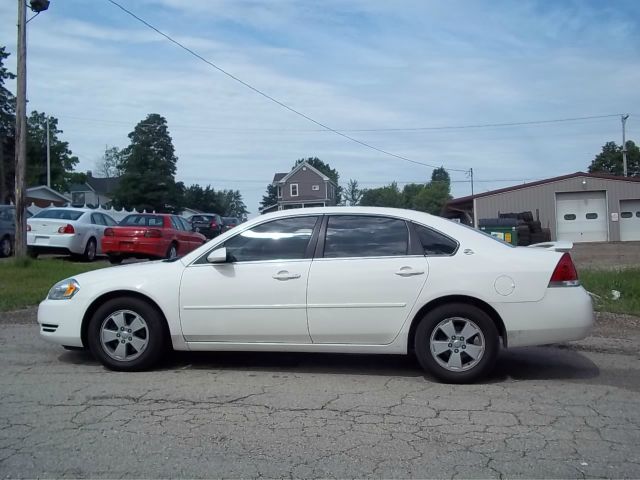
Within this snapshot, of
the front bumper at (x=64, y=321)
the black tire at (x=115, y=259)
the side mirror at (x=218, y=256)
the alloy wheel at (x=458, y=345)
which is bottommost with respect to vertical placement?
the alloy wheel at (x=458, y=345)

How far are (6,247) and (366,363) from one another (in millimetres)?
13719

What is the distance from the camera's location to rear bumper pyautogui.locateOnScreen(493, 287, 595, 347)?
5.48 metres

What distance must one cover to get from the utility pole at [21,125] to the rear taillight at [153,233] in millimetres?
2725

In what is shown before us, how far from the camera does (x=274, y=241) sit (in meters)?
5.97

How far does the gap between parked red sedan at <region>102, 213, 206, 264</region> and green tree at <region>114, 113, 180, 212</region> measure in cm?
3906

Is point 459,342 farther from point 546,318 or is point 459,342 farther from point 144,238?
point 144,238

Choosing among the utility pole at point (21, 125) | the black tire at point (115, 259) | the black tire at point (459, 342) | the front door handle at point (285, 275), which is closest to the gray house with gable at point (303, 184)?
the black tire at point (115, 259)

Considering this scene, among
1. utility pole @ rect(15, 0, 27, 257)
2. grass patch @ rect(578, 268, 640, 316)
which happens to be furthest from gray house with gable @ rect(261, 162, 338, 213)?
grass patch @ rect(578, 268, 640, 316)

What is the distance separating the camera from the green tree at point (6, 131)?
1758 inches

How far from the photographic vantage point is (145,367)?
5.91 meters

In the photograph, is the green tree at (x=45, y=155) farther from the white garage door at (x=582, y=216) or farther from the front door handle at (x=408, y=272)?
the front door handle at (x=408, y=272)

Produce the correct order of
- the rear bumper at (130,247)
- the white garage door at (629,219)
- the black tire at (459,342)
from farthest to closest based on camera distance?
the white garage door at (629,219), the rear bumper at (130,247), the black tire at (459,342)

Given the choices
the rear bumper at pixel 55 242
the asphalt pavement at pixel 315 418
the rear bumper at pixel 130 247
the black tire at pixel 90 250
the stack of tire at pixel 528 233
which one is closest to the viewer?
the asphalt pavement at pixel 315 418

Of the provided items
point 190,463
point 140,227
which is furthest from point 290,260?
point 140,227
